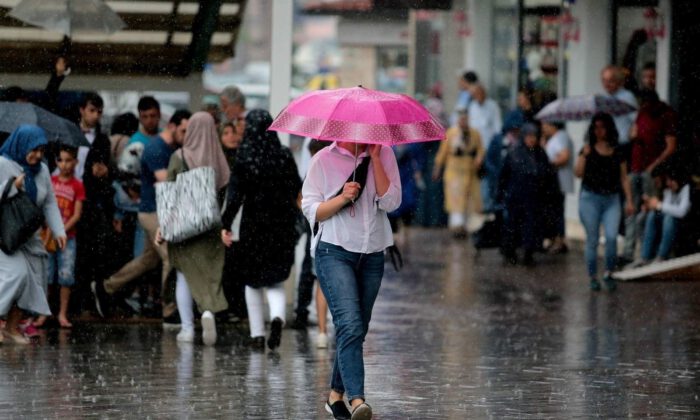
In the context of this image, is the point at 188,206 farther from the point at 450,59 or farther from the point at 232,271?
the point at 450,59

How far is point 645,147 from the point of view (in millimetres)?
17828

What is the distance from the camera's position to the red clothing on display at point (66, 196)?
40.7ft

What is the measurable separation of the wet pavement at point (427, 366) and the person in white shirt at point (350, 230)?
0.59m

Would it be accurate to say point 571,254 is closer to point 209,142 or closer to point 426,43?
point 209,142

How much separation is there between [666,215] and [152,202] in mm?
6694

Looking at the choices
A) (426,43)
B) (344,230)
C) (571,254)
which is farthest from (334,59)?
(344,230)

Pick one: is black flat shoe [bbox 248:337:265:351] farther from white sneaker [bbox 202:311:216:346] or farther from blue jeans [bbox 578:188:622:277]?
blue jeans [bbox 578:188:622:277]

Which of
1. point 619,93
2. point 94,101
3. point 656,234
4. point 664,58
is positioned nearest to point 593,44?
point 664,58

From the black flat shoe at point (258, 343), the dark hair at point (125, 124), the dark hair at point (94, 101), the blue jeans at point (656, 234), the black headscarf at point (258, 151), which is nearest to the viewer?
Answer: the black headscarf at point (258, 151)

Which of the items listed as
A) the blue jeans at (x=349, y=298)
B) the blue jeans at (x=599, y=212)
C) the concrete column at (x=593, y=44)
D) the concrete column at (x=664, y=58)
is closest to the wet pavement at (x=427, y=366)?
the blue jeans at (x=349, y=298)

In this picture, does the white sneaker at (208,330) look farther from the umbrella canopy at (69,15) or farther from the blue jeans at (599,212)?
the blue jeans at (599,212)

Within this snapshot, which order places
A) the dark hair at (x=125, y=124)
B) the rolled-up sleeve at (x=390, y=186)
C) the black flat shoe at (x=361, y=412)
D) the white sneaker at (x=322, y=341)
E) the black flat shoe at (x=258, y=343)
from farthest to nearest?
the dark hair at (x=125, y=124), the white sneaker at (x=322, y=341), the black flat shoe at (x=258, y=343), the rolled-up sleeve at (x=390, y=186), the black flat shoe at (x=361, y=412)

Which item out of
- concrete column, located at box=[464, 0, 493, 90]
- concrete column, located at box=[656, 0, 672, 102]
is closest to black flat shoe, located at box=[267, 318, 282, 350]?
concrete column, located at box=[656, 0, 672, 102]

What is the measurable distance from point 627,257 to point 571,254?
2031mm
